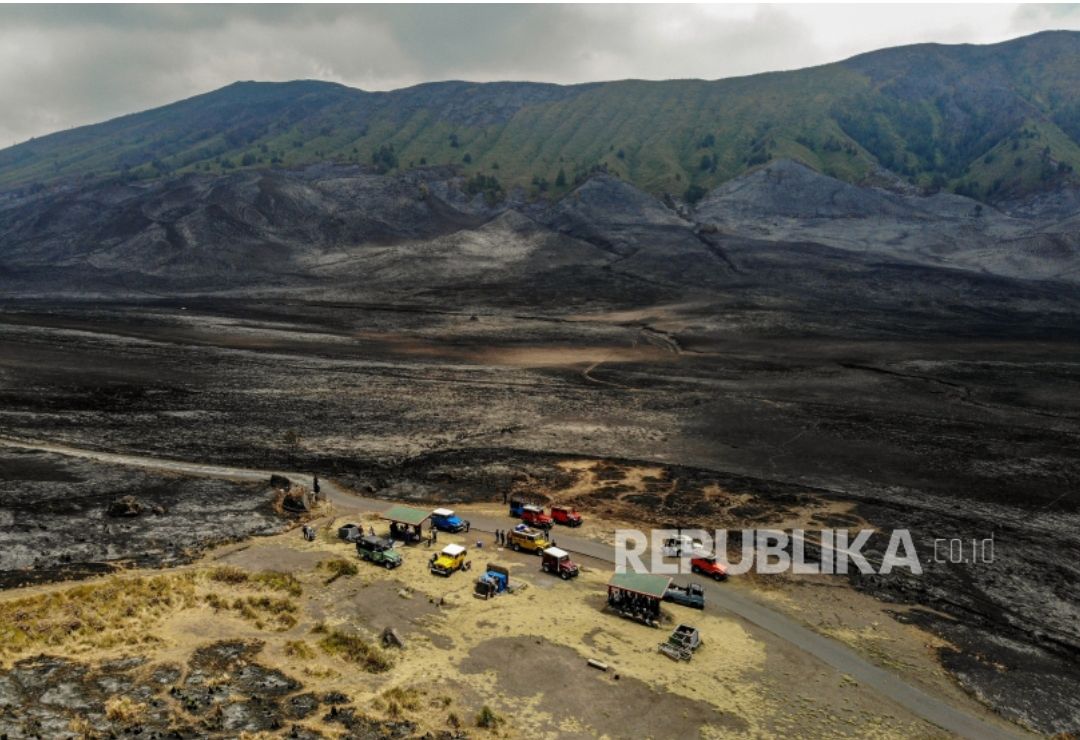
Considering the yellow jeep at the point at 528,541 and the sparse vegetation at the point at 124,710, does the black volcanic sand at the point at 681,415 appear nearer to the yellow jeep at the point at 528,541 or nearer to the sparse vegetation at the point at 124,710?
the yellow jeep at the point at 528,541

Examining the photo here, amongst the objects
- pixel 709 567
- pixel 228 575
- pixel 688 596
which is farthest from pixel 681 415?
pixel 228 575

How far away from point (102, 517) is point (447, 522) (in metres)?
21.9

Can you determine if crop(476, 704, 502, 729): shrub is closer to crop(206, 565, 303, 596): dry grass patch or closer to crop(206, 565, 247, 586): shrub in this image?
crop(206, 565, 303, 596): dry grass patch

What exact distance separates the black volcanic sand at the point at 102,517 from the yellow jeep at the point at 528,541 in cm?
1519

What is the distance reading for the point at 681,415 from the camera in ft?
227

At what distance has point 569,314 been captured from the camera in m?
128

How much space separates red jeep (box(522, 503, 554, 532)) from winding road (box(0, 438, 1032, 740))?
1063mm

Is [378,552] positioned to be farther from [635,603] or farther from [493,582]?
[635,603]

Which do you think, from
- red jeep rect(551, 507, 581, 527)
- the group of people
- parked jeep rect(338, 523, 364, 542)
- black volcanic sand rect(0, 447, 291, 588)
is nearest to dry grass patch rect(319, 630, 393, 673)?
parked jeep rect(338, 523, 364, 542)

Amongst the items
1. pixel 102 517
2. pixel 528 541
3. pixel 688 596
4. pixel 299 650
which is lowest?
pixel 688 596

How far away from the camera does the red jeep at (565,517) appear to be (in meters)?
44.1

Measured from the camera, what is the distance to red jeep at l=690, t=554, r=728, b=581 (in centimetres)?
3759

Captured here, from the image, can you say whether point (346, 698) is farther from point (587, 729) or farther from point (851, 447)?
point (851, 447)

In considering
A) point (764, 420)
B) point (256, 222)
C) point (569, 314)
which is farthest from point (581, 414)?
point (256, 222)
